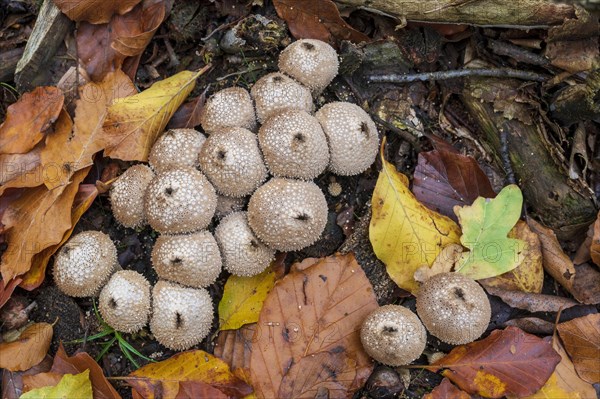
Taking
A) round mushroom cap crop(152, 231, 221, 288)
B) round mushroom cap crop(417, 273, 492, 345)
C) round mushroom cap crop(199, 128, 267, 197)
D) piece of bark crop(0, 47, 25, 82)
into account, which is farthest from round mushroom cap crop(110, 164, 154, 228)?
round mushroom cap crop(417, 273, 492, 345)

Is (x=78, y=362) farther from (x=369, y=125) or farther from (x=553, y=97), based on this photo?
(x=553, y=97)

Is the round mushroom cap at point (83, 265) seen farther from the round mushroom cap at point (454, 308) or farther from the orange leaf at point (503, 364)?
the orange leaf at point (503, 364)

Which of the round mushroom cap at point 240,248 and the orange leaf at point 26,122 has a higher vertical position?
the orange leaf at point 26,122

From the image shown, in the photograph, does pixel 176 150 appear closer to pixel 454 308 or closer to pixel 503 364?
pixel 454 308

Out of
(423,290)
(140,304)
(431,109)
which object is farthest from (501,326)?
(140,304)

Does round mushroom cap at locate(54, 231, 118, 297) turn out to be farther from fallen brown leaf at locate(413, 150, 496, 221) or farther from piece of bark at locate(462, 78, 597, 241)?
piece of bark at locate(462, 78, 597, 241)

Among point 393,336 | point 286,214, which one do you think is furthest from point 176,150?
point 393,336

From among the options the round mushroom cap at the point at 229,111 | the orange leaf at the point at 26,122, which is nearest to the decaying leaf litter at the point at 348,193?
the orange leaf at the point at 26,122
